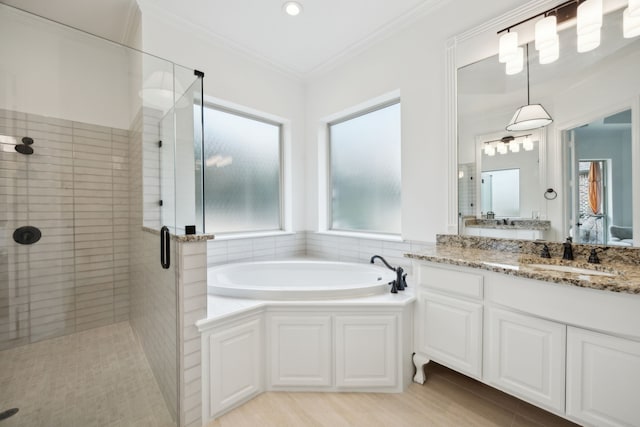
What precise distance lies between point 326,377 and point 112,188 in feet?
6.98

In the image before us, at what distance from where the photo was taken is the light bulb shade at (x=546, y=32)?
5.29 feet

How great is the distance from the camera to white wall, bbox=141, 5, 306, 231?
2.28 m

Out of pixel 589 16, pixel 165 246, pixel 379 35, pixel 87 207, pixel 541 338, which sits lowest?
pixel 541 338

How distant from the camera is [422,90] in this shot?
7.55ft

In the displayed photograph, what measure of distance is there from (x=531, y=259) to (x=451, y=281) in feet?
1.69

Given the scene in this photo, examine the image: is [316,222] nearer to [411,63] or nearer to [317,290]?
[317,290]

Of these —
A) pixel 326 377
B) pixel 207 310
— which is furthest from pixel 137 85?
pixel 326 377

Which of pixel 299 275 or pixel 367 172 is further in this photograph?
pixel 367 172

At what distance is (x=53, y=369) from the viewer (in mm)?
1598

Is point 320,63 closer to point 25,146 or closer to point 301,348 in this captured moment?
point 25,146

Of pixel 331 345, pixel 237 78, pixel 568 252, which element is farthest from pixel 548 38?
pixel 237 78

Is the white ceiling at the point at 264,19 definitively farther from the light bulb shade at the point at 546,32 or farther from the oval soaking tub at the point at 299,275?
the oval soaking tub at the point at 299,275

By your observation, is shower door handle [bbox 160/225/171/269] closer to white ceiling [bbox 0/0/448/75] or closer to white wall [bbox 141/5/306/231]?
white wall [bbox 141/5/306/231]

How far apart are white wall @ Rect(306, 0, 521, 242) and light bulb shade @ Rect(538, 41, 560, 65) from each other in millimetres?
478
